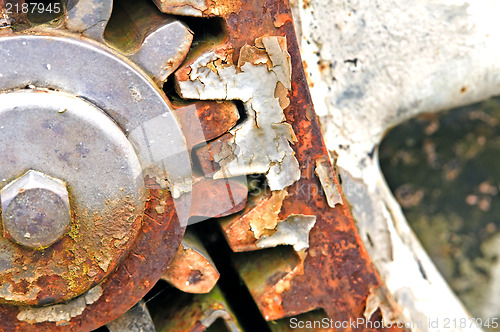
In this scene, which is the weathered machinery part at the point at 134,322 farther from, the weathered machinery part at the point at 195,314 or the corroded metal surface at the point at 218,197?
the corroded metal surface at the point at 218,197

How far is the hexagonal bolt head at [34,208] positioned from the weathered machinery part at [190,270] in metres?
0.23

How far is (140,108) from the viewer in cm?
84

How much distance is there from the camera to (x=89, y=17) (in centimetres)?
81

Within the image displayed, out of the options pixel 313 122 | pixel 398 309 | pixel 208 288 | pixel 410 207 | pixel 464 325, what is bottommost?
pixel 410 207

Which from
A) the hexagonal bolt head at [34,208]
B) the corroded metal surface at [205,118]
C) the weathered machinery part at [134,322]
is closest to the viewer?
the hexagonal bolt head at [34,208]

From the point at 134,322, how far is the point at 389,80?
0.72 m

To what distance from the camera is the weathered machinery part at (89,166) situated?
31.0 inches

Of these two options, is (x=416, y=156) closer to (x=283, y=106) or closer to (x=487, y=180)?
(x=487, y=180)

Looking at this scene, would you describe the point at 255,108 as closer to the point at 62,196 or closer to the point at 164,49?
the point at 164,49

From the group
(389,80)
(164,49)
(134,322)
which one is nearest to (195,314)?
(134,322)

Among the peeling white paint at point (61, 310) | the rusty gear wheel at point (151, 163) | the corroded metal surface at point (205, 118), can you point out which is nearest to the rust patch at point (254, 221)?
the rusty gear wheel at point (151, 163)

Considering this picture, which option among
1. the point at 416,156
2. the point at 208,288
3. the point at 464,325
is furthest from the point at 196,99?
the point at 416,156

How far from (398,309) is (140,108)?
66cm

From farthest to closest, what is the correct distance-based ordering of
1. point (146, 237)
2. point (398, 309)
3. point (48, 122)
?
point (398, 309) < point (146, 237) < point (48, 122)
